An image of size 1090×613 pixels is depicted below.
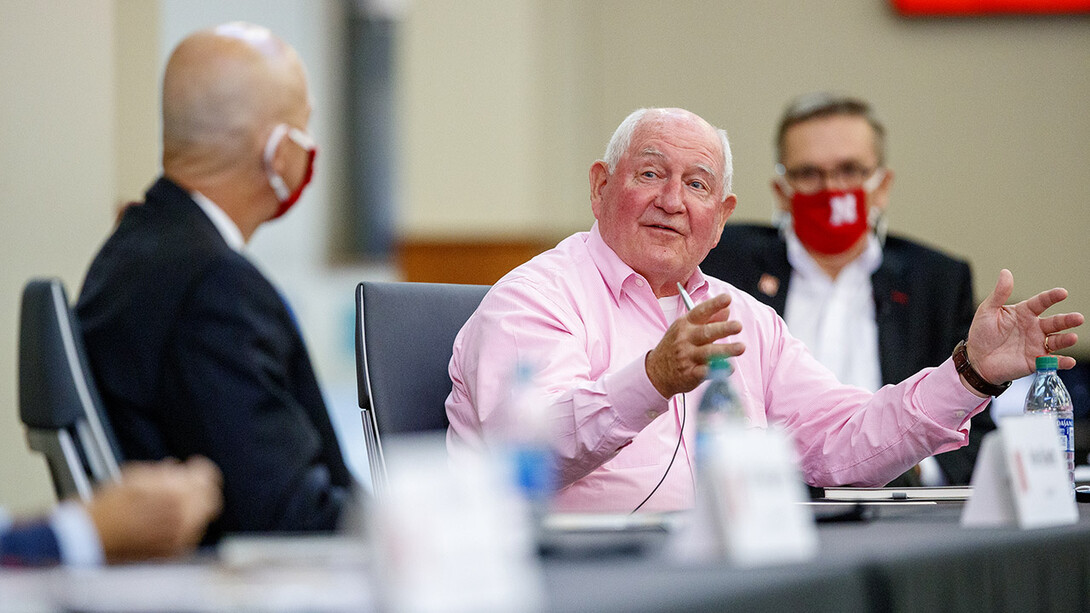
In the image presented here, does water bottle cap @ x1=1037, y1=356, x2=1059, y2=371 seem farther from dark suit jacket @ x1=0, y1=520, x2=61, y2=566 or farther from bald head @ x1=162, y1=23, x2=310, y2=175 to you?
dark suit jacket @ x1=0, y1=520, x2=61, y2=566

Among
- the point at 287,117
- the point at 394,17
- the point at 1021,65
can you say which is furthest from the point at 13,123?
the point at 394,17

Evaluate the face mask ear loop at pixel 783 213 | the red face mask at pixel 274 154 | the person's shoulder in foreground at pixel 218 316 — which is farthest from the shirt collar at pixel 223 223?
the face mask ear loop at pixel 783 213

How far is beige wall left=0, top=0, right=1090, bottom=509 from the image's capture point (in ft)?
16.1

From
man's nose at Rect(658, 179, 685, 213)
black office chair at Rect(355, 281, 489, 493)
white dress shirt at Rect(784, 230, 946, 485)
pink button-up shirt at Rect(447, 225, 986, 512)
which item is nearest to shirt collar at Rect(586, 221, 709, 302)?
pink button-up shirt at Rect(447, 225, 986, 512)

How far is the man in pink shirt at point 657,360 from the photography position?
192 cm

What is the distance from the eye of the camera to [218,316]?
167cm

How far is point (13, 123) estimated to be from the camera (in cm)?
310

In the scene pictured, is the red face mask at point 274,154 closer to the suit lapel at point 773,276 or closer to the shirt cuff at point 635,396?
the shirt cuff at point 635,396

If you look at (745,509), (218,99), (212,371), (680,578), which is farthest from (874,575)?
(218,99)

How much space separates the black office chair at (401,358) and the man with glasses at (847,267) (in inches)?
38.1

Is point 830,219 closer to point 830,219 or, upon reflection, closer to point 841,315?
point 830,219

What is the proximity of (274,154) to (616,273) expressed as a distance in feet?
2.15

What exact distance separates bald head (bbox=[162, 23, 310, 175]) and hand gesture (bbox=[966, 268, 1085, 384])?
1.20 meters

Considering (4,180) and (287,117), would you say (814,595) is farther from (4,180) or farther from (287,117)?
(4,180)
